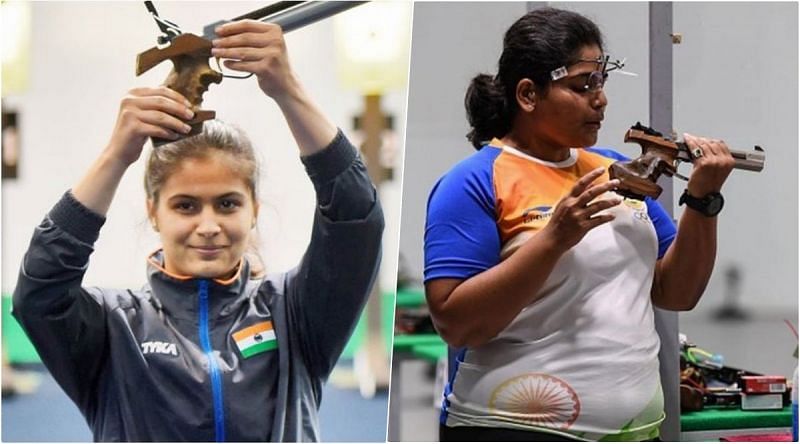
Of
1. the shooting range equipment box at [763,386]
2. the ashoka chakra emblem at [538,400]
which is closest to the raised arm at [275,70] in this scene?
the ashoka chakra emblem at [538,400]

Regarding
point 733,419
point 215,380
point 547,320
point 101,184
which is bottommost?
point 733,419

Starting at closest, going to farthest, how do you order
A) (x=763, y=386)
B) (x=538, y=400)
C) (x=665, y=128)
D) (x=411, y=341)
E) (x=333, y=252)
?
1. (x=538, y=400)
2. (x=333, y=252)
3. (x=665, y=128)
4. (x=763, y=386)
5. (x=411, y=341)

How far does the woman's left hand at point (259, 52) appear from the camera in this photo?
5.84 ft

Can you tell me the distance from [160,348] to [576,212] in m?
0.76

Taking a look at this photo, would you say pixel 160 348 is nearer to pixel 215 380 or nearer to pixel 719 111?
pixel 215 380

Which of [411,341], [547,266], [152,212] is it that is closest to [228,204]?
[152,212]

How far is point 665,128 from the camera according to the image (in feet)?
6.57

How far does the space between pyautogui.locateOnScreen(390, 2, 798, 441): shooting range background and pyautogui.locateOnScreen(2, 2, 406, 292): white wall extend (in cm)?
31

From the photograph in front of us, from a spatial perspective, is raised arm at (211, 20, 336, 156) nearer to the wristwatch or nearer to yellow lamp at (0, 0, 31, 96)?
yellow lamp at (0, 0, 31, 96)

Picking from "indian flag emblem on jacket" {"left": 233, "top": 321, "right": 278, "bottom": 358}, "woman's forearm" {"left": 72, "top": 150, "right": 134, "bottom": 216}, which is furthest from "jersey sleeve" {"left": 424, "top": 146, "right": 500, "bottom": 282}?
"woman's forearm" {"left": 72, "top": 150, "right": 134, "bottom": 216}

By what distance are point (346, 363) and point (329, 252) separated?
215 mm

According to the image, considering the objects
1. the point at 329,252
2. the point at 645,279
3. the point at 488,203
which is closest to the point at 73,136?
the point at 329,252

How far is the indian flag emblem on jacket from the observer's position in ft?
5.77

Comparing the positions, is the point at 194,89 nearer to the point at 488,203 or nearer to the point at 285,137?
the point at 285,137
